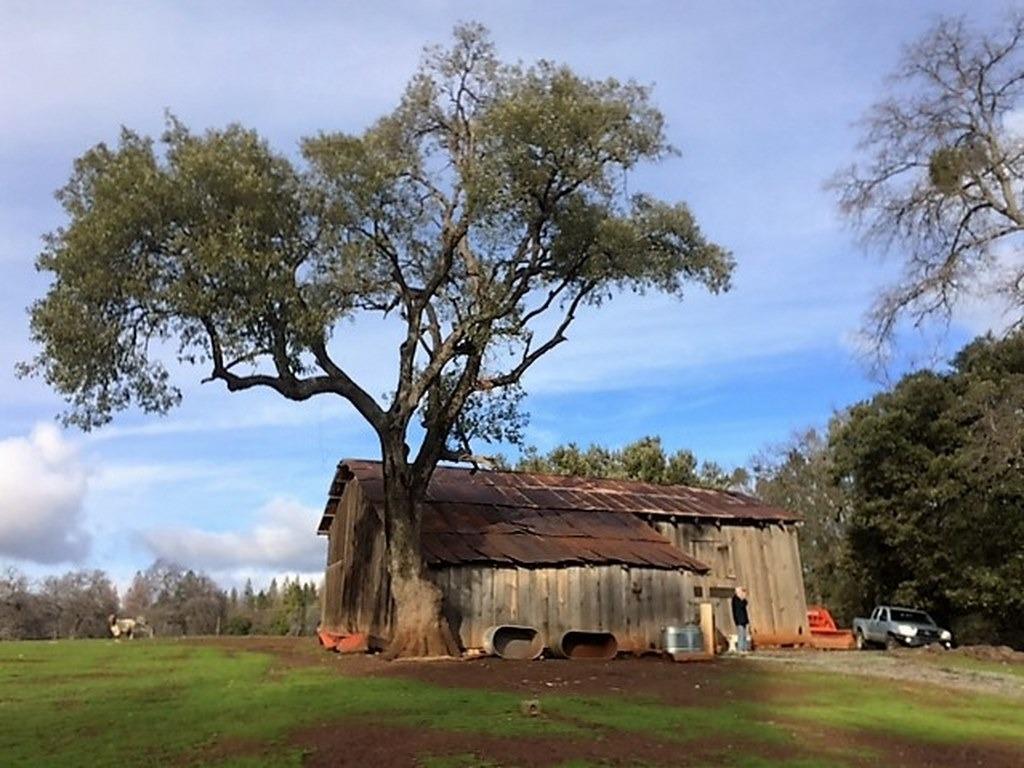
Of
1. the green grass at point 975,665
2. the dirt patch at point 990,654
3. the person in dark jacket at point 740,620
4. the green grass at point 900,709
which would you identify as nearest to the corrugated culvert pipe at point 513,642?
the person in dark jacket at point 740,620

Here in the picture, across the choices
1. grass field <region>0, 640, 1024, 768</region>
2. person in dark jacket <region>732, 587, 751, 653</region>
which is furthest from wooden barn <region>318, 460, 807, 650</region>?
grass field <region>0, 640, 1024, 768</region>

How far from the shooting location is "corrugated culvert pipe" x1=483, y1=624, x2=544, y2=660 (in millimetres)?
23844

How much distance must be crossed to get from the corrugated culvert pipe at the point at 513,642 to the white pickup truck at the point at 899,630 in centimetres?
1752

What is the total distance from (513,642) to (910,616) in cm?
2033

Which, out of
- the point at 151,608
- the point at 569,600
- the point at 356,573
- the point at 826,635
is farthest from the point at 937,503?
the point at 151,608

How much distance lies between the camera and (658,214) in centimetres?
2364

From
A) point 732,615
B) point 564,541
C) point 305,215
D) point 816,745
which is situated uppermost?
point 305,215

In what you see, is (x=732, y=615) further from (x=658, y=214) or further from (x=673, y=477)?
(x=673, y=477)

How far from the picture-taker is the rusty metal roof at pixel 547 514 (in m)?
26.4

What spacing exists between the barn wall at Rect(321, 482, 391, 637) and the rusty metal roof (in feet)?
3.18

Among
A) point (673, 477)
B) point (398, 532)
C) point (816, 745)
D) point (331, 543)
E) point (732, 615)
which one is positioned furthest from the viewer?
point (673, 477)

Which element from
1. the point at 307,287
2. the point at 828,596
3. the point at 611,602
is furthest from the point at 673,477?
the point at 307,287

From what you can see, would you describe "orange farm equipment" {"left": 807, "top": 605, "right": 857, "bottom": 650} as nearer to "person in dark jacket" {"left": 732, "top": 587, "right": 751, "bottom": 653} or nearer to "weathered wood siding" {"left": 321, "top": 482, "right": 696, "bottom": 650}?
"person in dark jacket" {"left": 732, "top": 587, "right": 751, "bottom": 653}

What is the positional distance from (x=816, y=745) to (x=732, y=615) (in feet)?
60.7
